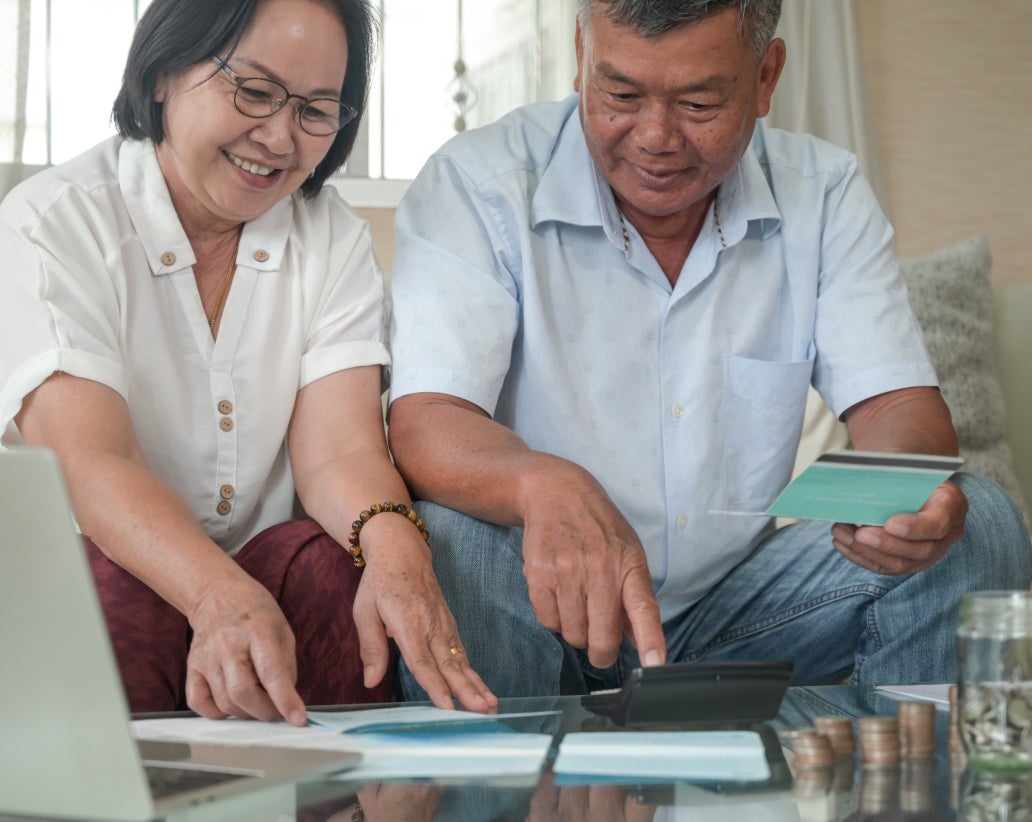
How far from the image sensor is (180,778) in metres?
0.77

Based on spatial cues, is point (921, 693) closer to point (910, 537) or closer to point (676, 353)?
point (910, 537)

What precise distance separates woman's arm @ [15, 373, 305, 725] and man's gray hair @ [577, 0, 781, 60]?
2.30ft

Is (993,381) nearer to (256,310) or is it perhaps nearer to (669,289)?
(669,289)

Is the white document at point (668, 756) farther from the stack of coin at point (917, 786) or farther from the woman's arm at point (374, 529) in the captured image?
the woman's arm at point (374, 529)

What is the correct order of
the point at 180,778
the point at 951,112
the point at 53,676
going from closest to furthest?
the point at 53,676 < the point at 180,778 < the point at 951,112

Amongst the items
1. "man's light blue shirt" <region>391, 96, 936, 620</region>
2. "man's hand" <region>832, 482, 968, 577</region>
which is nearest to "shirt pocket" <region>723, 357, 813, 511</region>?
"man's light blue shirt" <region>391, 96, 936, 620</region>

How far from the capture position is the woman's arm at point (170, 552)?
1.04 metres

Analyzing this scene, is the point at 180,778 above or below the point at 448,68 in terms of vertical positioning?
below

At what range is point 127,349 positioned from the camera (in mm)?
1369

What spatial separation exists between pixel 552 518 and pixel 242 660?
0.32 meters

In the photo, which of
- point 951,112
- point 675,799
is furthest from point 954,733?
point 951,112

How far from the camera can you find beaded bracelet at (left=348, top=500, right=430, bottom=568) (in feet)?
4.28

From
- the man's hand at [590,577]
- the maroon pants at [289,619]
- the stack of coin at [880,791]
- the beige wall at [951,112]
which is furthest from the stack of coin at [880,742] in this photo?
the beige wall at [951,112]

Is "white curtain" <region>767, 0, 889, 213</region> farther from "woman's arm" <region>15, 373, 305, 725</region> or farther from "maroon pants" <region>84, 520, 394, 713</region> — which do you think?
"woman's arm" <region>15, 373, 305, 725</region>
